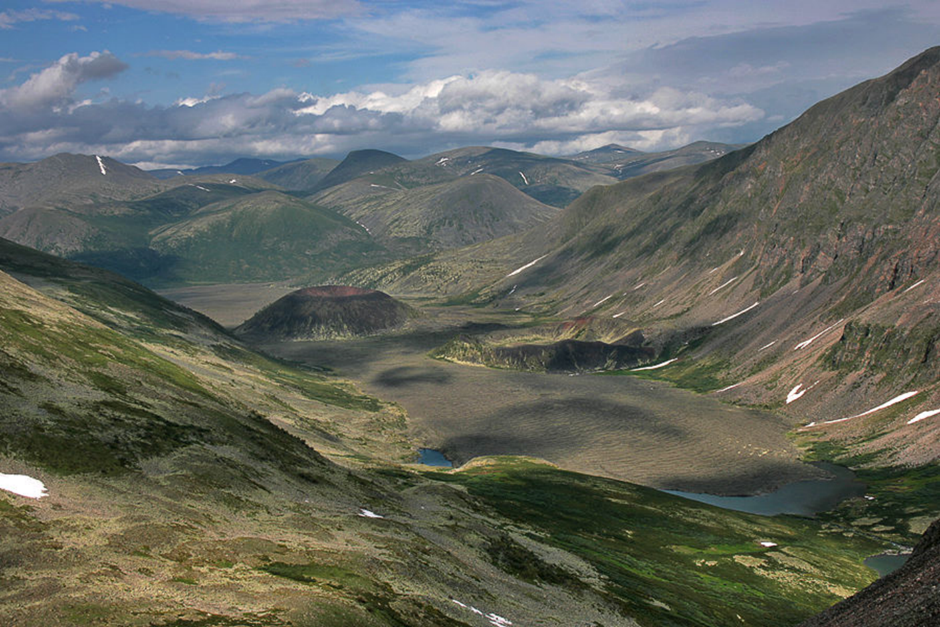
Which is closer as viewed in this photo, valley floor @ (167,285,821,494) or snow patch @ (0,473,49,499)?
snow patch @ (0,473,49,499)

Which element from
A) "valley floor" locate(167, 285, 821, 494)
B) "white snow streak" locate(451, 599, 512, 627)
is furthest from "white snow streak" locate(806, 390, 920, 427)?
"white snow streak" locate(451, 599, 512, 627)

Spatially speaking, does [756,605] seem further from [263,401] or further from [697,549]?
[263,401]

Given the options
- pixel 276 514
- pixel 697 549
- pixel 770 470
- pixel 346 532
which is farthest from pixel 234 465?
pixel 770 470

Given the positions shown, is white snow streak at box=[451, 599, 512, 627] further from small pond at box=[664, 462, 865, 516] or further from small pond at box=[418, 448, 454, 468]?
small pond at box=[418, 448, 454, 468]

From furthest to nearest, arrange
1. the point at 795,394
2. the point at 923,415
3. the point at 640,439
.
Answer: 1. the point at 795,394
2. the point at 640,439
3. the point at 923,415

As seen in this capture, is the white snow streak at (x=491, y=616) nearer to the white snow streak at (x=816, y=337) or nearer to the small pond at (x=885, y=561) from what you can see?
the small pond at (x=885, y=561)

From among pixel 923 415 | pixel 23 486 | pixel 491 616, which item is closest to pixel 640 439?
pixel 923 415

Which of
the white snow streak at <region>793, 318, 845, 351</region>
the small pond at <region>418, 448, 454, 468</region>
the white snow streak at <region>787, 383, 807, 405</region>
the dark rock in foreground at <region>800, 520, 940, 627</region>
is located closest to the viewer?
the dark rock in foreground at <region>800, 520, 940, 627</region>

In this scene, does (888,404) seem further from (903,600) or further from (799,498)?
(903,600)
